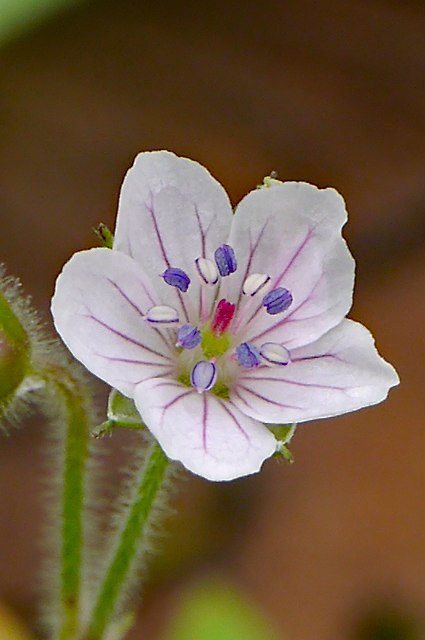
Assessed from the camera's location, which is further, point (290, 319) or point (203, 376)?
point (290, 319)

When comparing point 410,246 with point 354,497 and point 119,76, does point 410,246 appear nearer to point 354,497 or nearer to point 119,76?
point 354,497

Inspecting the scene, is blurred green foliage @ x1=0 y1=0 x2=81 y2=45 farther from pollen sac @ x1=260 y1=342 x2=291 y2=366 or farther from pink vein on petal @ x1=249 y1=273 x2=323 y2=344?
pollen sac @ x1=260 y1=342 x2=291 y2=366

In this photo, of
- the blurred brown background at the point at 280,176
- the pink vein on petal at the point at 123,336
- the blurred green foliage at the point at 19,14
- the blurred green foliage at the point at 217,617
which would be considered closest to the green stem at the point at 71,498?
the pink vein on petal at the point at 123,336

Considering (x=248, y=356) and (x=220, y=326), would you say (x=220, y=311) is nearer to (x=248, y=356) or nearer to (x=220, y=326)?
(x=220, y=326)

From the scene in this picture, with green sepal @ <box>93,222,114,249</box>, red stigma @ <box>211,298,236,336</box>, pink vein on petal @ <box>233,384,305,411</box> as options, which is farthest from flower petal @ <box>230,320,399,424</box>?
green sepal @ <box>93,222,114,249</box>

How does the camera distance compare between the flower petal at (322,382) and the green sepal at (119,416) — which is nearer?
the green sepal at (119,416)

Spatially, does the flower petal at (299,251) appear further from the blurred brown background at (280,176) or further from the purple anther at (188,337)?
the blurred brown background at (280,176)

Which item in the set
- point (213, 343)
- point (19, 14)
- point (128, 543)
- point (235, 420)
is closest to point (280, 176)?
point (19, 14)
